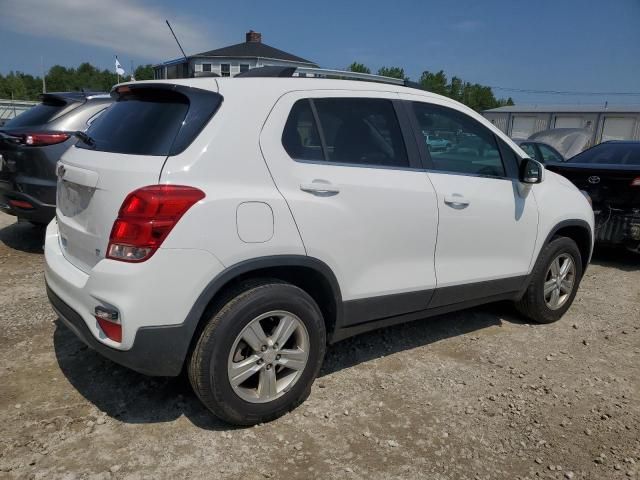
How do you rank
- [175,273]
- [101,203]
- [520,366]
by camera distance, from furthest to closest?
[520,366], [101,203], [175,273]

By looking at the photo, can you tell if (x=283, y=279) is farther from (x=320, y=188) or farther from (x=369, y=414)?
(x=369, y=414)

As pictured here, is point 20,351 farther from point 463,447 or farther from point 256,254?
point 463,447

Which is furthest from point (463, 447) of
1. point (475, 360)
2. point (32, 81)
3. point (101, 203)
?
point (32, 81)

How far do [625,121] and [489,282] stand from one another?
129ft

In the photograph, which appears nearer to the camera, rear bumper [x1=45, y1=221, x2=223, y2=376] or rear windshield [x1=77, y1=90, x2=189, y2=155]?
rear bumper [x1=45, y1=221, x2=223, y2=376]

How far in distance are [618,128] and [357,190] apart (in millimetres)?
40886

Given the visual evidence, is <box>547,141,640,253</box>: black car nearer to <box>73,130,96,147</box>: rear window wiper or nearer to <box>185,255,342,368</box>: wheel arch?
<box>185,255,342,368</box>: wheel arch

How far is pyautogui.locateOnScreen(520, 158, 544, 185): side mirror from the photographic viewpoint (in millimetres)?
3809

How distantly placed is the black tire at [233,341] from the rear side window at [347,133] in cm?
76

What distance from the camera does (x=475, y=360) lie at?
148 inches

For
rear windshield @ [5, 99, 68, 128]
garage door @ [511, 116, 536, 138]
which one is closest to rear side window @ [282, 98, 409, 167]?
rear windshield @ [5, 99, 68, 128]

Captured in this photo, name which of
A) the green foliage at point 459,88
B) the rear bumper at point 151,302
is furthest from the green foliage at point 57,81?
the rear bumper at point 151,302

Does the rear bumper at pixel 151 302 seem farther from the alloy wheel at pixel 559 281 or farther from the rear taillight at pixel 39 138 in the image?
the rear taillight at pixel 39 138

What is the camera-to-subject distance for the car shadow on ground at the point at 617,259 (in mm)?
6628
